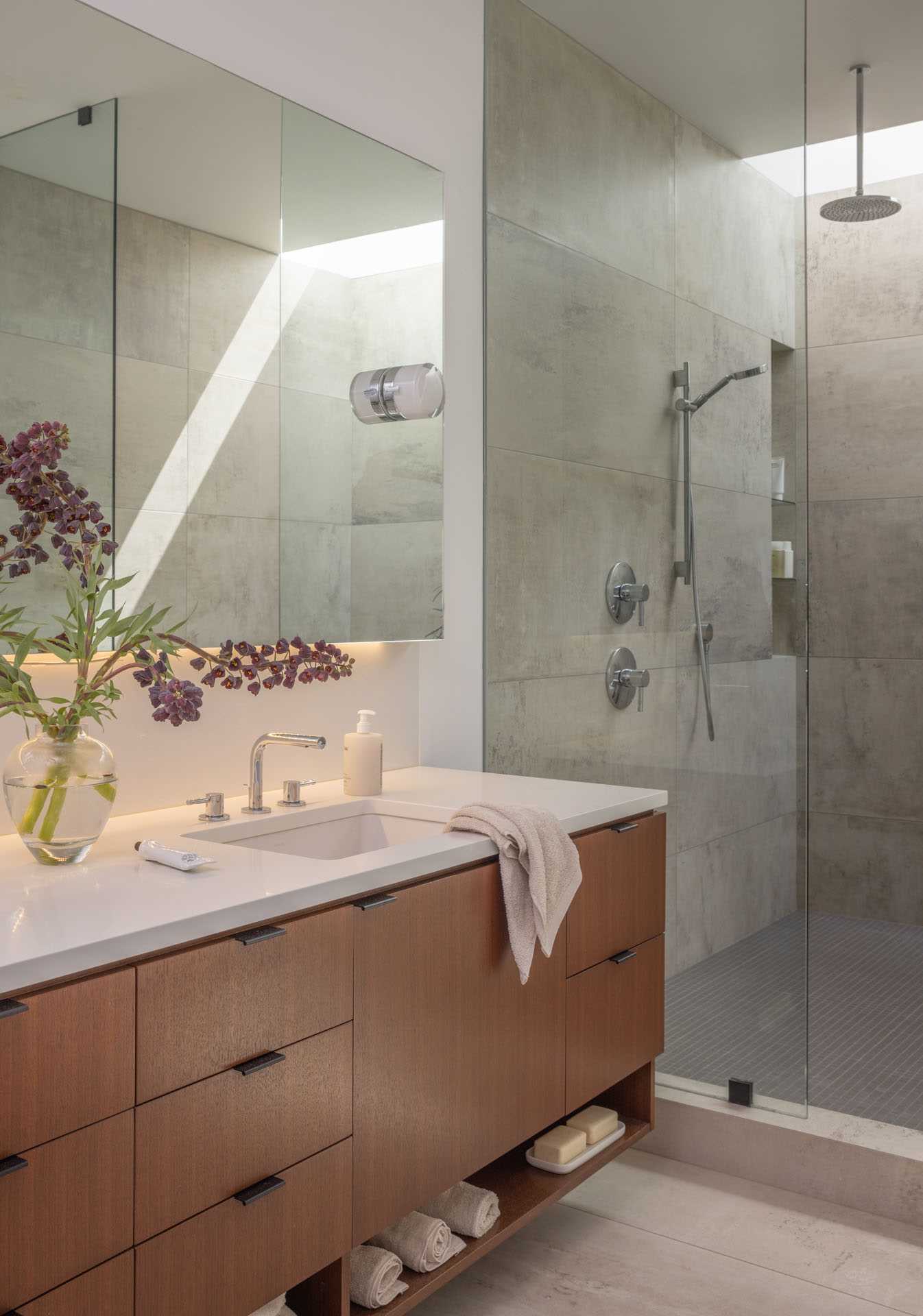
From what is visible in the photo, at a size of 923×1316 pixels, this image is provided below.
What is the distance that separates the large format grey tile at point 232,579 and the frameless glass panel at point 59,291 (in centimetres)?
21

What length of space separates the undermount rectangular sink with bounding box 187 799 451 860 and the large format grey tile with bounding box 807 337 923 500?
7.21 ft

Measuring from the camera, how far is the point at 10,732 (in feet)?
5.89

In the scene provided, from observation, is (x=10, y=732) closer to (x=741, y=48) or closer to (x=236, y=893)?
(x=236, y=893)

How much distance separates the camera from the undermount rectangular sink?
1980 mm

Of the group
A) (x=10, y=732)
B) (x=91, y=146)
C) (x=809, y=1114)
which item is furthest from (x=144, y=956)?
(x=809, y=1114)

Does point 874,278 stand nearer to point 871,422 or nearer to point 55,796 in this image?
point 871,422

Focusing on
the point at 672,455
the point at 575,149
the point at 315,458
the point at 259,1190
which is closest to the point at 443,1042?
the point at 259,1190

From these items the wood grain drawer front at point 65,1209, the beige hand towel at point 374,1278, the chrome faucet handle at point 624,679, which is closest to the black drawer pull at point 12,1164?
the wood grain drawer front at point 65,1209

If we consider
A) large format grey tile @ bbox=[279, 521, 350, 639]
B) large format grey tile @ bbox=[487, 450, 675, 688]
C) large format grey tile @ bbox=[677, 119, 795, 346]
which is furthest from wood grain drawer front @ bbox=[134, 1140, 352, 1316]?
large format grey tile @ bbox=[677, 119, 795, 346]

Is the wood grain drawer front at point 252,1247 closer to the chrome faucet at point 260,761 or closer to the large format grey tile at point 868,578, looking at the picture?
the chrome faucet at point 260,761

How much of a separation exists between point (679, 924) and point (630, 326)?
1.35 meters

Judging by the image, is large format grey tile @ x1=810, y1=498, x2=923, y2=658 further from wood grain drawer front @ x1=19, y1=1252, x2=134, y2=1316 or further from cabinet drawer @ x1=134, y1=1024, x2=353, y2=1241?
wood grain drawer front @ x1=19, y1=1252, x2=134, y2=1316

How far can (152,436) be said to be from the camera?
198 centimetres

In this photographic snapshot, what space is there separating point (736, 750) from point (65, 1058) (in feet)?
5.56
